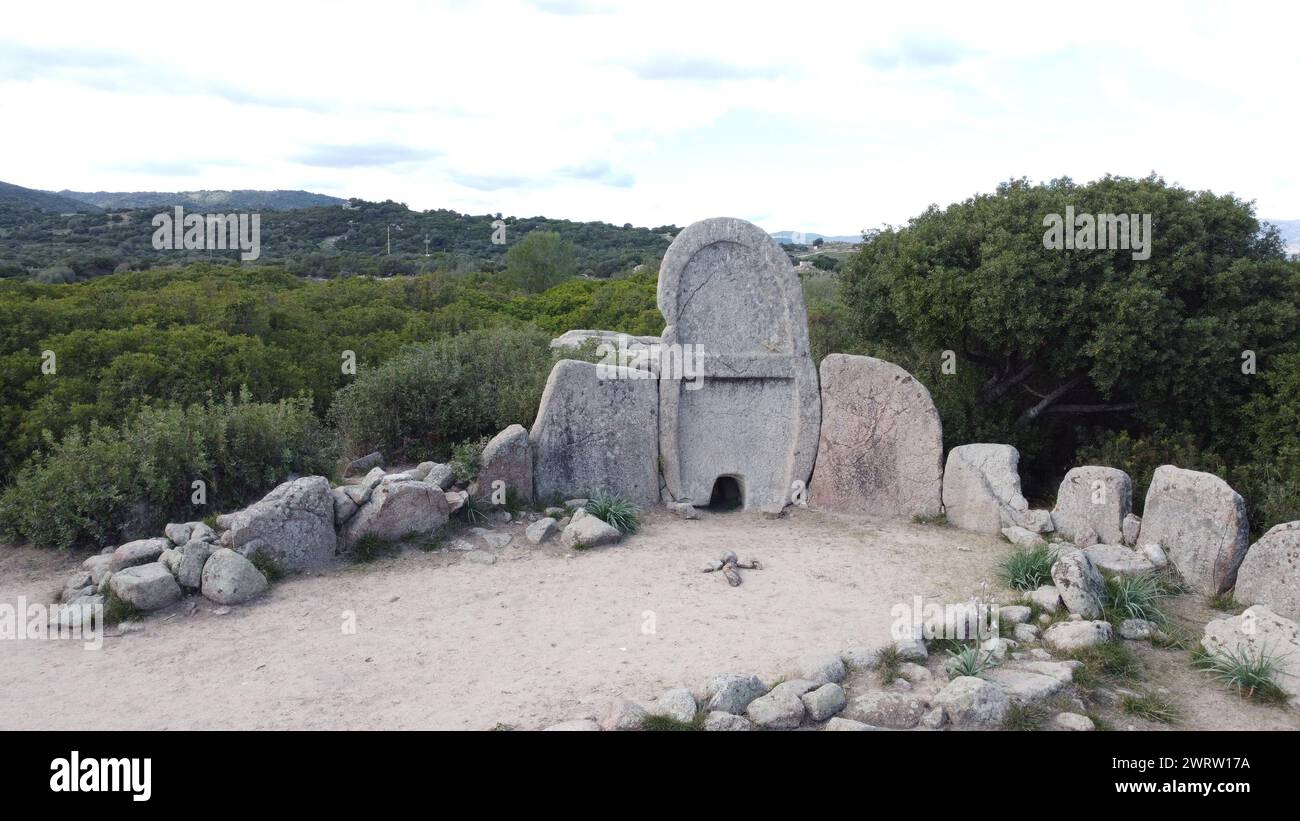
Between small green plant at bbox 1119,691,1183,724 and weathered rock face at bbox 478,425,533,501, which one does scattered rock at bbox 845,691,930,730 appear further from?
weathered rock face at bbox 478,425,533,501

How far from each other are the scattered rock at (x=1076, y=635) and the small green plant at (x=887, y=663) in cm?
119

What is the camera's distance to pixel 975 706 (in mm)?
5117

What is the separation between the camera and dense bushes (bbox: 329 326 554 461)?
424 inches

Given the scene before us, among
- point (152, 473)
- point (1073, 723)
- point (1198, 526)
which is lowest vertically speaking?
point (1073, 723)

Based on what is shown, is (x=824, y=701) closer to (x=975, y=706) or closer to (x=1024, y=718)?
(x=975, y=706)

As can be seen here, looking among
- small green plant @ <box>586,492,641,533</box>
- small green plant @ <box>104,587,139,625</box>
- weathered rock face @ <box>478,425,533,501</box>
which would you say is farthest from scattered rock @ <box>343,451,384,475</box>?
small green plant @ <box>104,587,139,625</box>

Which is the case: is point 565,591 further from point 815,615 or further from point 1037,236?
point 1037,236

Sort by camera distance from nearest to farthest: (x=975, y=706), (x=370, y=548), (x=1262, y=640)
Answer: (x=975, y=706) < (x=1262, y=640) < (x=370, y=548)

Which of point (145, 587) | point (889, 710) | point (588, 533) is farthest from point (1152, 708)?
point (145, 587)

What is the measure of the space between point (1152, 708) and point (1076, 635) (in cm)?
86

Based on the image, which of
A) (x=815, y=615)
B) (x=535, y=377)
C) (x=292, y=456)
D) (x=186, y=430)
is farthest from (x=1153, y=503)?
(x=186, y=430)

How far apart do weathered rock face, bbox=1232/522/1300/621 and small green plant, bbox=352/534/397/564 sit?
279 inches

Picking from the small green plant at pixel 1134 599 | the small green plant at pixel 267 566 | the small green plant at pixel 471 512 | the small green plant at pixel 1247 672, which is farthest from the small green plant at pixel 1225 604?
the small green plant at pixel 267 566

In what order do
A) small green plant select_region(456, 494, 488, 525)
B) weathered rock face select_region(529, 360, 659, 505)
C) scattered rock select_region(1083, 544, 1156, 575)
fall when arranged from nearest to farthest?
scattered rock select_region(1083, 544, 1156, 575) → small green plant select_region(456, 494, 488, 525) → weathered rock face select_region(529, 360, 659, 505)
